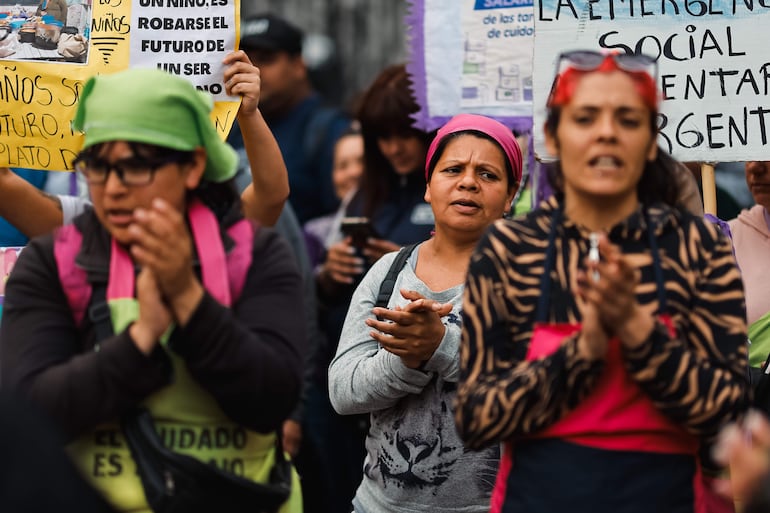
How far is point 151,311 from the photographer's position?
3.03 metres

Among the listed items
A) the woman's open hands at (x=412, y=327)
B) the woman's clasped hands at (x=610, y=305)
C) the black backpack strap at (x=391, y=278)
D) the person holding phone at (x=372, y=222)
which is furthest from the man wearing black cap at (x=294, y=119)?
the woman's clasped hands at (x=610, y=305)

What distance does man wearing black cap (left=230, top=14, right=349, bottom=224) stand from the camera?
822 cm

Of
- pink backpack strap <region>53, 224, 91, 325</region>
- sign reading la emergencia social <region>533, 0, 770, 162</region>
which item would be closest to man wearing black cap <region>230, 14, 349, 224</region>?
sign reading la emergencia social <region>533, 0, 770, 162</region>

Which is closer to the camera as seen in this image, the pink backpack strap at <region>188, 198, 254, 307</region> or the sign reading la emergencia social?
the pink backpack strap at <region>188, 198, 254, 307</region>

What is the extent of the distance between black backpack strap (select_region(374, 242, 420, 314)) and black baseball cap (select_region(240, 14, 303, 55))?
165 inches

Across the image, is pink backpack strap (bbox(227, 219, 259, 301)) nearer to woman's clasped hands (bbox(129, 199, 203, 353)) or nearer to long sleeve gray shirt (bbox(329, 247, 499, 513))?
woman's clasped hands (bbox(129, 199, 203, 353))

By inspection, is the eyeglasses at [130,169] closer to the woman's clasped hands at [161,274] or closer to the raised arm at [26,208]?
the woman's clasped hands at [161,274]

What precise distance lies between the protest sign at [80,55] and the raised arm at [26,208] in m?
0.18

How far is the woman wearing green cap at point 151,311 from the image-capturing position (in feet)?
9.95

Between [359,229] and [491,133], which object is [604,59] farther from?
[359,229]

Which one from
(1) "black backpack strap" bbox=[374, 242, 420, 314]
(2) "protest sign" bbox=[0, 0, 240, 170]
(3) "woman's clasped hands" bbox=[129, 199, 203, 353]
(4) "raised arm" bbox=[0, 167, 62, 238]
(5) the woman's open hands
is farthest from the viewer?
(2) "protest sign" bbox=[0, 0, 240, 170]

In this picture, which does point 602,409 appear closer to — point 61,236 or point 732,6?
point 61,236

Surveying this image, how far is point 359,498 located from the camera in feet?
14.0

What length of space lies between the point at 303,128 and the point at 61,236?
5.14 meters
